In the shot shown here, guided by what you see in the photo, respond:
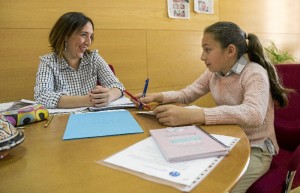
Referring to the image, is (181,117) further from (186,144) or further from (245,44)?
(245,44)

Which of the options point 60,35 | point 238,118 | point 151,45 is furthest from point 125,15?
point 238,118

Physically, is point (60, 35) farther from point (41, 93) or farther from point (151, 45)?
point (151, 45)

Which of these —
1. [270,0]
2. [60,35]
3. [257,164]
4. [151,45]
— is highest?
[270,0]

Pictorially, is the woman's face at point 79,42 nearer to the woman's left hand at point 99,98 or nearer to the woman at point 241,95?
the woman's left hand at point 99,98

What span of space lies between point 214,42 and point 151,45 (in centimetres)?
133

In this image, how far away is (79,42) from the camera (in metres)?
1.67

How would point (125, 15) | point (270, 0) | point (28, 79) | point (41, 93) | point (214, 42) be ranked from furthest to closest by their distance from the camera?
point (270, 0) → point (125, 15) → point (28, 79) → point (41, 93) → point (214, 42)

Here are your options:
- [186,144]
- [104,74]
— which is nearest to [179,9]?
[104,74]

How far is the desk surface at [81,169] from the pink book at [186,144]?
0.12 ft

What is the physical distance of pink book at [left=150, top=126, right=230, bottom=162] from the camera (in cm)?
61

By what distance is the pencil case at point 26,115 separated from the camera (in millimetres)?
978

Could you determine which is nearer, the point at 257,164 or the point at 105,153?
the point at 105,153

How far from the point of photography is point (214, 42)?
4.02ft

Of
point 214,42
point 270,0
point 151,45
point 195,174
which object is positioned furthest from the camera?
point 270,0
